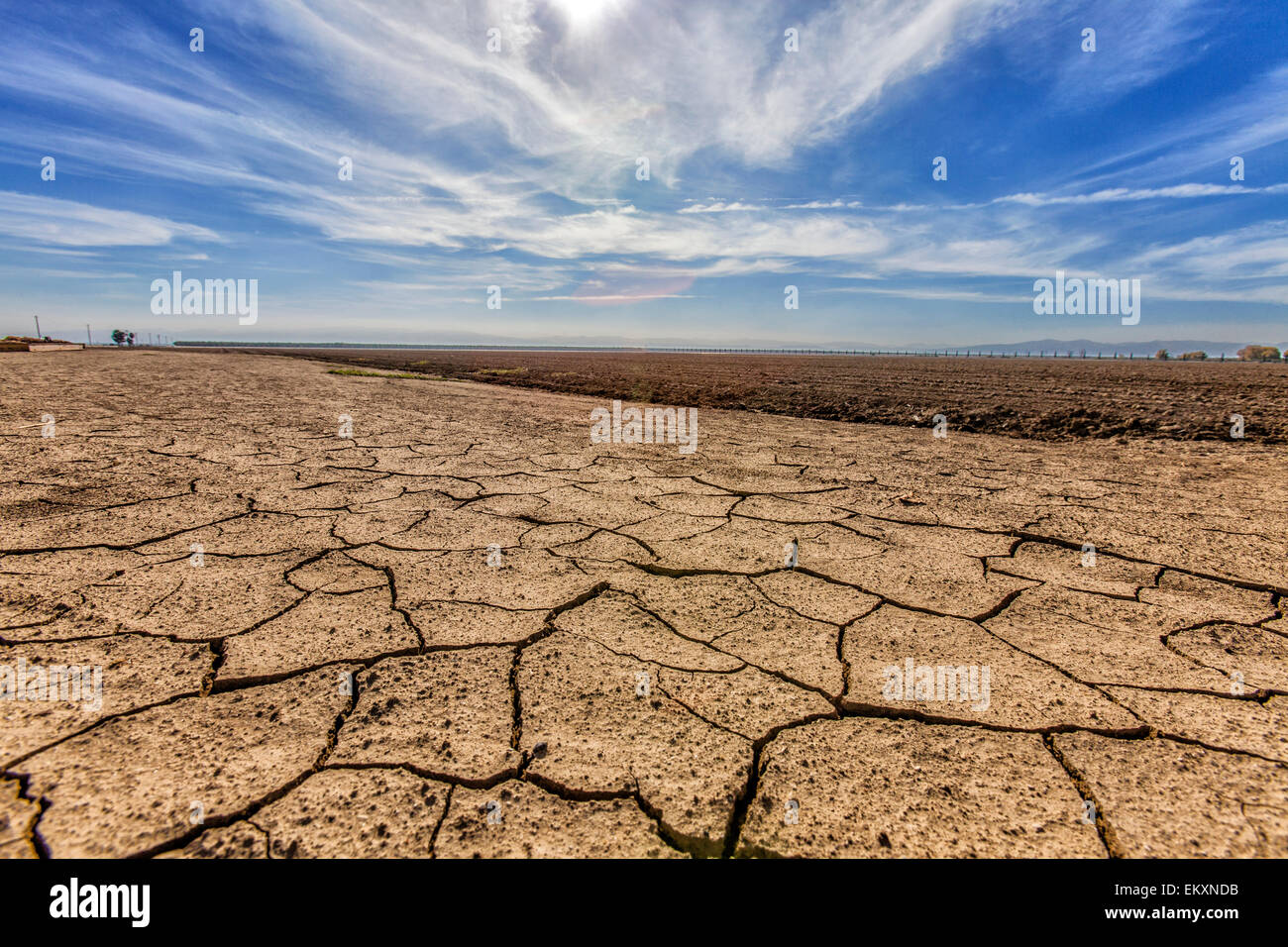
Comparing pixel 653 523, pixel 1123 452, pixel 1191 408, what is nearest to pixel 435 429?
pixel 653 523

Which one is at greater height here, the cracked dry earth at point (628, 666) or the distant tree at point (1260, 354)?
the distant tree at point (1260, 354)

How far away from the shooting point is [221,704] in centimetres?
128

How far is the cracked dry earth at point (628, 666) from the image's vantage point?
995 mm

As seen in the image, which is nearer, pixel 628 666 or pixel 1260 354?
pixel 628 666

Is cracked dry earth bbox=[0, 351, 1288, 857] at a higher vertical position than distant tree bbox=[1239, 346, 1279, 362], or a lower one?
lower

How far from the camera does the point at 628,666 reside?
1505mm

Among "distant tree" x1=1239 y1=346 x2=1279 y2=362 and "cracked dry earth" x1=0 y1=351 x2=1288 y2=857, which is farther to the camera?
"distant tree" x1=1239 y1=346 x2=1279 y2=362

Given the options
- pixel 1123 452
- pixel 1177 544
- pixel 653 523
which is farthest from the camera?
pixel 1123 452

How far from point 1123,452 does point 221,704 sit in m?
6.24

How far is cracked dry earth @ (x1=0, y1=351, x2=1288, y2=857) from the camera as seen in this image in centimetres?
100

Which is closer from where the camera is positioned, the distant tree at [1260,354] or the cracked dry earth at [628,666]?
the cracked dry earth at [628,666]
